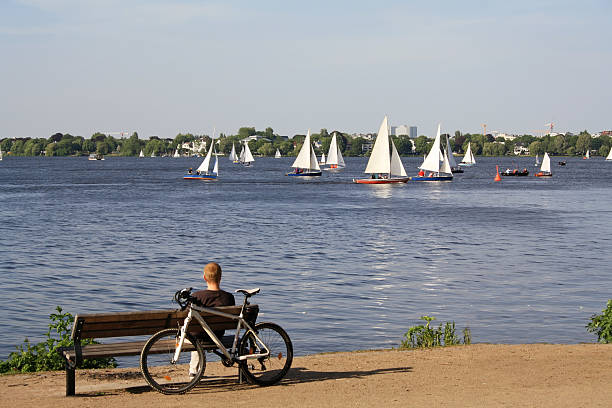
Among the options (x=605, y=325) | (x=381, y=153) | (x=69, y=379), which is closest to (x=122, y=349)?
(x=69, y=379)

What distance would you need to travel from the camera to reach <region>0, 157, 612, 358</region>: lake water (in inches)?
828

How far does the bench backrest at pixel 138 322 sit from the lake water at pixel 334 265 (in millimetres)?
6179

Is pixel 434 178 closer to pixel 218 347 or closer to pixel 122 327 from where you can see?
pixel 218 347

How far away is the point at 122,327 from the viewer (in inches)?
432

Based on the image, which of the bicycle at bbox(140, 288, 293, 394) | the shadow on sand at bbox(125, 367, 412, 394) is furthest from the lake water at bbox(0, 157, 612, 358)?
the bicycle at bbox(140, 288, 293, 394)

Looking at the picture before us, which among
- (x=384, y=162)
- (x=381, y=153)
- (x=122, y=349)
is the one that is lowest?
(x=122, y=349)

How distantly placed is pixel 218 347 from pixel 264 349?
25.1 inches

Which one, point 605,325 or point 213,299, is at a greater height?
point 213,299

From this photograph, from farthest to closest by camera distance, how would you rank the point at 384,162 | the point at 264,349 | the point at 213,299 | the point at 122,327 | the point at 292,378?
1. the point at 384,162
2. the point at 292,378
3. the point at 264,349
4. the point at 213,299
5. the point at 122,327

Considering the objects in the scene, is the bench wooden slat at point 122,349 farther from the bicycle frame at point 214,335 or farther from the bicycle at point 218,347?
the bicycle frame at point 214,335

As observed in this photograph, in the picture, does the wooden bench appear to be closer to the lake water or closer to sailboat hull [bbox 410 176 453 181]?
the lake water

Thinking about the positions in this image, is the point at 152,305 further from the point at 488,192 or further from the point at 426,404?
the point at 488,192

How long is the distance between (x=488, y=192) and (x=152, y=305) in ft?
281

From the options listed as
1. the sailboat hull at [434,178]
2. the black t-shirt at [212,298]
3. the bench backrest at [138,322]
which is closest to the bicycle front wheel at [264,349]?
the bench backrest at [138,322]
